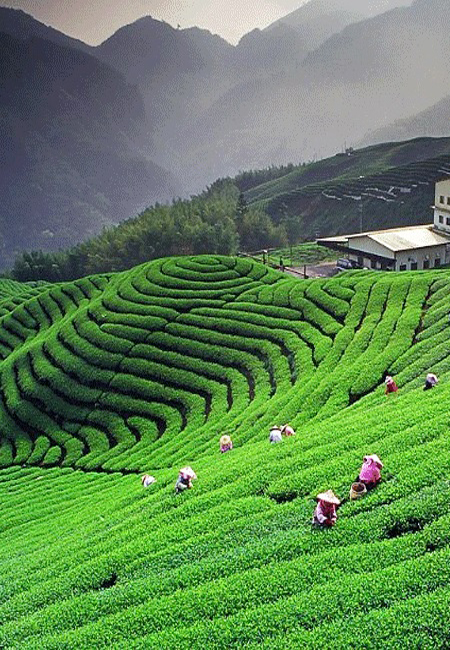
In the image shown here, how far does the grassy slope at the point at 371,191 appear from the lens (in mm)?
114875

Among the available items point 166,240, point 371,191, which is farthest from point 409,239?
point 371,191

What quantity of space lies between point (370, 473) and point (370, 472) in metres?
0.02

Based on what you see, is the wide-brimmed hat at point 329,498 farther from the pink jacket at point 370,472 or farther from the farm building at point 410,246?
the farm building at point 410,246

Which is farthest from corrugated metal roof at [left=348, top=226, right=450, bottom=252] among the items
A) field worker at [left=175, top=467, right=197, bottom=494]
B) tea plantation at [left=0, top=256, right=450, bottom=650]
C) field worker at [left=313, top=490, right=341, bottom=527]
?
field worker at [left=313, top=490, right=341, bottom=527]

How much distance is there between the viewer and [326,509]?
12.1 m

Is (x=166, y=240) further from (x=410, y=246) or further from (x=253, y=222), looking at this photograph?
(x=410, y=246)

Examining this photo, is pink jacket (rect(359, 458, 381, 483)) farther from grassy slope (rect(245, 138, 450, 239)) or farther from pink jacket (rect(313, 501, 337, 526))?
grassy slope (rect(245, 138, 450, 239))

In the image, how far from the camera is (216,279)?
147 ft

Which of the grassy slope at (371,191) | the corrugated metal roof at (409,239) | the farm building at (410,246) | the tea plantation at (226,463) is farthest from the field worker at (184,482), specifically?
the grassy slope at (371,191)

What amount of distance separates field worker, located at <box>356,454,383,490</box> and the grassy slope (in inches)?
4001

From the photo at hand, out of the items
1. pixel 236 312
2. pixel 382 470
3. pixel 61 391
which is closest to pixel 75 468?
pixel 61 391

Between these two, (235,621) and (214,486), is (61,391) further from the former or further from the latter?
(235,621)

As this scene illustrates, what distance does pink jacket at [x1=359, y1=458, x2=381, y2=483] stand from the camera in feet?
42.5

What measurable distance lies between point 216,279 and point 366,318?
46.5 ft
